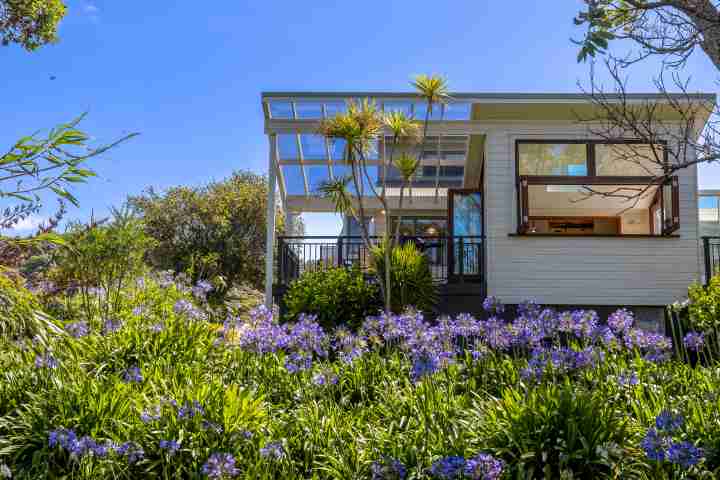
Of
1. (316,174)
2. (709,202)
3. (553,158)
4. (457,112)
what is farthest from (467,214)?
(709,202)

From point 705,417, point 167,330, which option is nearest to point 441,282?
point 167,330


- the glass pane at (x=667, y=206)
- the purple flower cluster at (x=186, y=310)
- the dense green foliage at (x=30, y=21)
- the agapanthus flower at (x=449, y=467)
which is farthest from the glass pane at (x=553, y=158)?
the agapanthus flower at (x=449, y=467)

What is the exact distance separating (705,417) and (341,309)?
582cm

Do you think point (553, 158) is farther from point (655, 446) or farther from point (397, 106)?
point (655, 446)

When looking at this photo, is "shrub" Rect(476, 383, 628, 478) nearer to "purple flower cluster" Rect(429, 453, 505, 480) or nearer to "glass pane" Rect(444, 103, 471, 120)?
"purple flower cluster" Rect(429, 453, 505, 480)

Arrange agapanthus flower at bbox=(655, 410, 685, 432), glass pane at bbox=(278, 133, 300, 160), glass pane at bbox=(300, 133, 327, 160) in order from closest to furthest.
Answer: agapanthus flower at bbox=(655, 410, 685, 432) → glass pane at bbox=(278, 133, 300, 160) → glass pane at bbox=(300, 133, 327, 160)

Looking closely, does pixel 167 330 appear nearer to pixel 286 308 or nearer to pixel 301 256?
pixel 286 308

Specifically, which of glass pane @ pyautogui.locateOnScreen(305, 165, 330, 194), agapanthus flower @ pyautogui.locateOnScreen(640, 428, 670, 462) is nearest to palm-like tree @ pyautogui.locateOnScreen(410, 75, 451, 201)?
glass pane @ pyautogui.locateOnScreen(305, 165, 330, 194)

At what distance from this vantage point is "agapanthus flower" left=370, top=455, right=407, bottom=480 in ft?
8.93

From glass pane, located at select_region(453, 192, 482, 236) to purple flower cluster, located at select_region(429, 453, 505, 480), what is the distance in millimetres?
9245

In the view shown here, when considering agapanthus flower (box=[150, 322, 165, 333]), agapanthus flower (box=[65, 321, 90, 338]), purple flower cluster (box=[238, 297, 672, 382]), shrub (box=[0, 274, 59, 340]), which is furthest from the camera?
agapanthus flower (box=[150, 322, 165, 333])

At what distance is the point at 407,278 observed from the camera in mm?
8758

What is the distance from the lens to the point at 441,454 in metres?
2.95

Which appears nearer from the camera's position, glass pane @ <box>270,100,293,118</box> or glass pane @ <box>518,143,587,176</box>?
glass pane @ <box>270,100,293,118</box>
